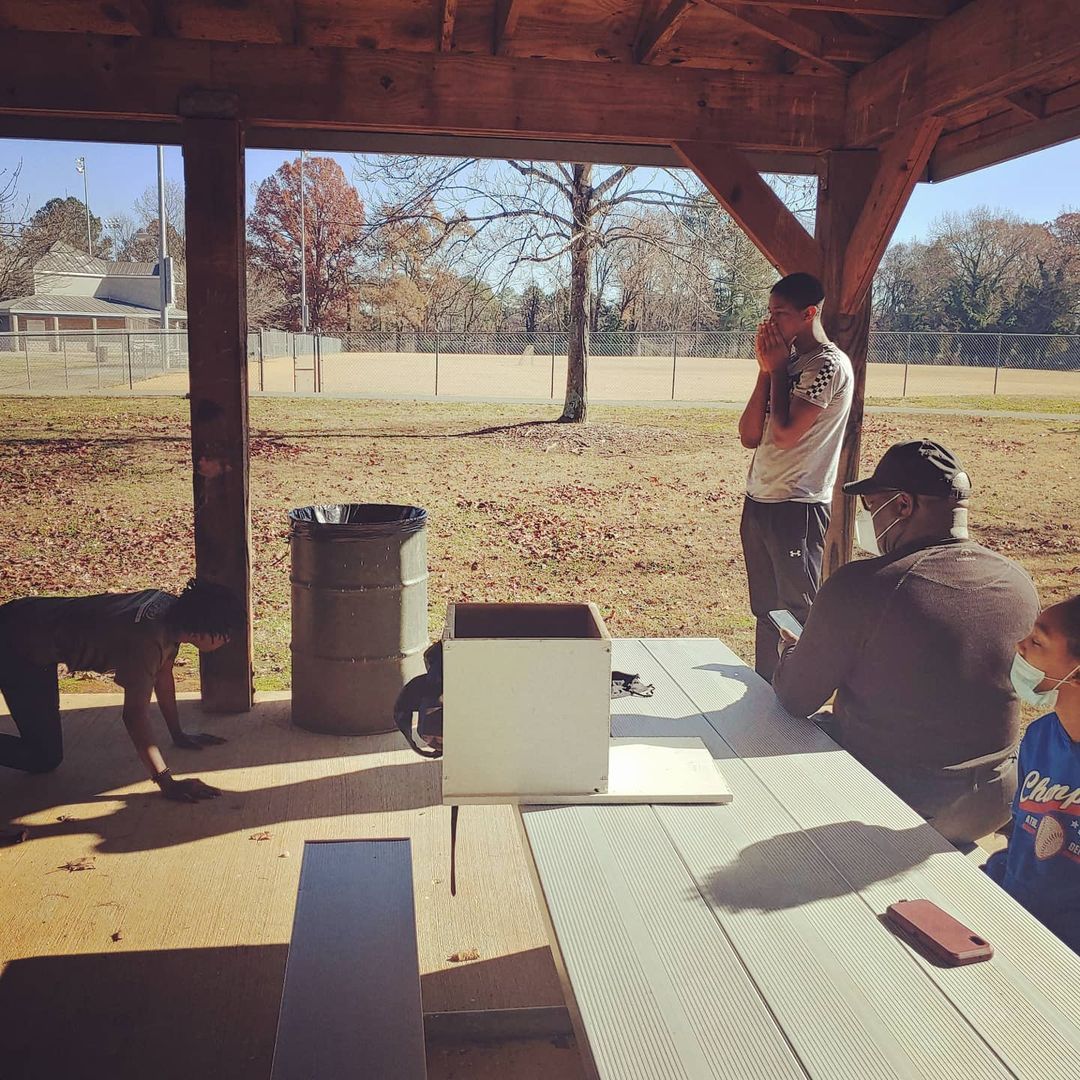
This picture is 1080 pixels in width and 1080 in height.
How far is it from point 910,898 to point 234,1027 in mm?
1786

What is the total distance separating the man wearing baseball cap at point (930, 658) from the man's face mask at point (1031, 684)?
31 centimetres

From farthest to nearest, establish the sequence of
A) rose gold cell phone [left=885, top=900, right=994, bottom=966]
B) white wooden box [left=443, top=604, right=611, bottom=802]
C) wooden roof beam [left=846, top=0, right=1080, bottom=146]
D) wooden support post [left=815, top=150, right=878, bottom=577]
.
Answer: wooden support post [left=815, top=150, right=878, bottom=577] → wooden roof beam [left=846, top=0, right=1080, bottom=146] → white wooden box [left=443, top=604, right=611, bottom=802] → rose gold cell phone [left=885, top=900, right=994, bottom=966]

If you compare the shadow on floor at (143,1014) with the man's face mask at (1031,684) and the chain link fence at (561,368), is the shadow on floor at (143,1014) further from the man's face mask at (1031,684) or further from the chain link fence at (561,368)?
the chain link fence at (561,368)

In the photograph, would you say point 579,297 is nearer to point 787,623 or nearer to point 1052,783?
point 787,623

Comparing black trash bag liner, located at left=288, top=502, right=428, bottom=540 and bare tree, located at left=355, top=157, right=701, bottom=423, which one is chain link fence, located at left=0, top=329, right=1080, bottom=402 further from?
black trash bag liner, located at left=288, top=502, right=428, bottom=540

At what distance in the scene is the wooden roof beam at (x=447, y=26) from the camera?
160 inches

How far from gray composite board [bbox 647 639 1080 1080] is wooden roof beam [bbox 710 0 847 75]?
8.80 feet

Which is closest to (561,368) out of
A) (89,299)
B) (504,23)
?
(504,23)

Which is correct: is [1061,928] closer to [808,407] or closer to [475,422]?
[808,407]

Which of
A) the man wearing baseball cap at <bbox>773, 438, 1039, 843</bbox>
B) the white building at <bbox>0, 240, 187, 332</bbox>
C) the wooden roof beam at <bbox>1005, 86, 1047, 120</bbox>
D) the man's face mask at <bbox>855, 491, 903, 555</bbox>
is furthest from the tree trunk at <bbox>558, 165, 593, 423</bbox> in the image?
the white building at <bbox>0, 240, 187, 332</bbox>

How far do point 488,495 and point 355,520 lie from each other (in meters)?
8.10

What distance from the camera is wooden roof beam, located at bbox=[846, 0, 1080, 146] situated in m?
3.23

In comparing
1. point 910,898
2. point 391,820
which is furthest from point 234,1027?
point 910,898

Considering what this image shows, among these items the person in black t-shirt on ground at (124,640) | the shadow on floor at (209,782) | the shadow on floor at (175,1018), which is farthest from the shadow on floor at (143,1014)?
the person in black t-shirt on ground at (124,640)
